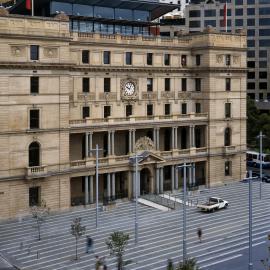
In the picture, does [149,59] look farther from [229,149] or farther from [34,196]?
[34,196]

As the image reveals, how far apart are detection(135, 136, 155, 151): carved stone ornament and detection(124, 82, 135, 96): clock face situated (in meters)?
6.00

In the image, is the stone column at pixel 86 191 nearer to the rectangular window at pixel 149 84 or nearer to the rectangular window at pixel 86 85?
the rectangular window at pixel 86 85

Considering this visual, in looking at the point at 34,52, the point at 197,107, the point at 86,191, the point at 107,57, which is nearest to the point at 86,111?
the point at 107,57

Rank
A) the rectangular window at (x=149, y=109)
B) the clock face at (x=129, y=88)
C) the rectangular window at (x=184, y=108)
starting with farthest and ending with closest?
the rectangular window at (x=184, y=108) < the rectangular window at (x=149, y=109) < the clock face at (x=129, y=88)

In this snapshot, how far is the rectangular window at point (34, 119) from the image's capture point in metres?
62.9

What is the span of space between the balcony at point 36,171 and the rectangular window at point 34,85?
8.05 meters

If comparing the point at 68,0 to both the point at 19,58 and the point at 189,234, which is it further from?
the point at 189,234

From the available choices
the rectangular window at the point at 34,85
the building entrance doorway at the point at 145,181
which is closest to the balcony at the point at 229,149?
the building entrance doorway at the point at 145,181

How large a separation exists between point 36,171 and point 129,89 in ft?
59.4

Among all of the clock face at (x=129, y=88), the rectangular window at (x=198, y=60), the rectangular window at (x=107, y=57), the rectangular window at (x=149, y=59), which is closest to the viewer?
the rectangular window at (x=107, y=57)

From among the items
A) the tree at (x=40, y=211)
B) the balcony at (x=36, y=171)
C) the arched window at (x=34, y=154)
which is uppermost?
the arched window at (x=34, y=154)

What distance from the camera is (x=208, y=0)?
501 ft

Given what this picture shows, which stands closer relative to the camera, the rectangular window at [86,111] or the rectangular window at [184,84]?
the rectangular window at [86,111]

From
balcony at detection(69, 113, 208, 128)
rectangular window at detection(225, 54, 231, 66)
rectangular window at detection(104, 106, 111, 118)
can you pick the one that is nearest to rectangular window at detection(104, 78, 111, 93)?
rectangular window at detection(104, 106, 111, 118)
